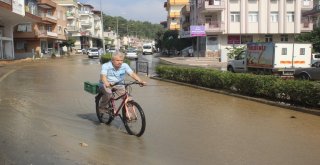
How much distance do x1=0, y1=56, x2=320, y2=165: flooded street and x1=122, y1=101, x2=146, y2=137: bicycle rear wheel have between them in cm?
14

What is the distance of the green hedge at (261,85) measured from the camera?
37.3 ft

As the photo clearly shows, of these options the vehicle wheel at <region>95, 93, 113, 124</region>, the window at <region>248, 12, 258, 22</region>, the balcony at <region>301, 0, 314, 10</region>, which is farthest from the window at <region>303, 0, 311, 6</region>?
the vehicle wheel at <region>95, 93, 113, 124</region>

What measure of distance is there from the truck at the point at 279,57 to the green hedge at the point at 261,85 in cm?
662

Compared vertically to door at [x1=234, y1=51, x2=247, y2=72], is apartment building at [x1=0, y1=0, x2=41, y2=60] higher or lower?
higher

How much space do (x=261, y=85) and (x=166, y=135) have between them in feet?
19.1

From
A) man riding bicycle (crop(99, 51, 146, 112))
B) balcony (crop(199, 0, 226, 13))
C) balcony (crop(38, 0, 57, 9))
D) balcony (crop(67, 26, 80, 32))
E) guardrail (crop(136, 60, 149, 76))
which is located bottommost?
guardrail (crop(136, 60, 149, 76))

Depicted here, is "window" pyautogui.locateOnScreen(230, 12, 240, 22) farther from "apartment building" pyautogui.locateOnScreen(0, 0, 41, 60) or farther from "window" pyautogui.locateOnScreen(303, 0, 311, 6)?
"apartment building" pyautogui.locateOnScreen(0, 0, 41, 60)

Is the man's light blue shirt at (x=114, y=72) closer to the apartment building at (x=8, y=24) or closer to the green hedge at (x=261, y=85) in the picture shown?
the green hedge at (x=261, y=85)

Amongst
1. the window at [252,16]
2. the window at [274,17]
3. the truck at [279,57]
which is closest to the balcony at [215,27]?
the window at [252,16]

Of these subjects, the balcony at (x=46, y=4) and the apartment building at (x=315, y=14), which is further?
the balcony at (x=46, y=4)

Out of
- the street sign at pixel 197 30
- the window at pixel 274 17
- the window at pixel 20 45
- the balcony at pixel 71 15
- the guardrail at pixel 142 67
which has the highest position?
the balcony at pixel 71 15

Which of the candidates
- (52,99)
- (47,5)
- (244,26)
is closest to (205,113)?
(52,99)

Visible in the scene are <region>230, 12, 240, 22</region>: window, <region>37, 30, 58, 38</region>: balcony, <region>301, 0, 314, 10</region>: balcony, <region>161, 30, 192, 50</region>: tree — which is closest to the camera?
<region>230, 12, 240, 22</region>: window

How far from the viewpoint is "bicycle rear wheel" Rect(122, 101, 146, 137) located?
8.20 meters
